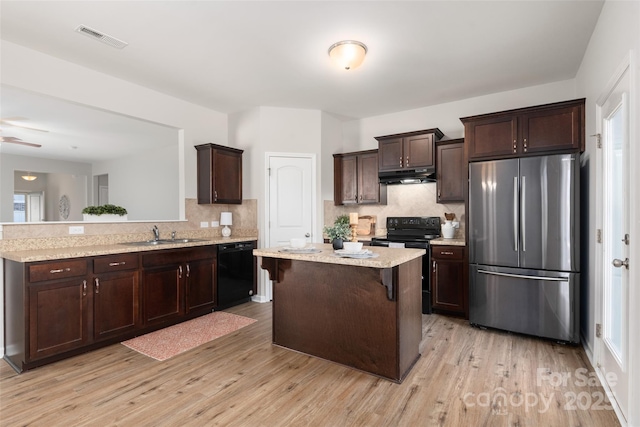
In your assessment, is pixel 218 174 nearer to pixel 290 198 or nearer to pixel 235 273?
pixel 290 198

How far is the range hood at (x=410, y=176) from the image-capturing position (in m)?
4.43

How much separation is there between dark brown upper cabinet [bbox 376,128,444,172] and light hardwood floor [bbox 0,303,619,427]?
2.39m

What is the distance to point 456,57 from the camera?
3.33 m

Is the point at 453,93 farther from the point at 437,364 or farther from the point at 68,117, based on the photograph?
the point at 68,117

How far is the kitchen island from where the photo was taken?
2.46m

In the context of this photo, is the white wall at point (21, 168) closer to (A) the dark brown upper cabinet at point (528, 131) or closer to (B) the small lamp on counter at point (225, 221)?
(B) the small lamp on counter at point (225, 221)

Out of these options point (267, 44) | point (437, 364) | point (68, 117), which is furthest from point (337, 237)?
point (68, 117)

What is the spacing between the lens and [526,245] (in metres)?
3.29

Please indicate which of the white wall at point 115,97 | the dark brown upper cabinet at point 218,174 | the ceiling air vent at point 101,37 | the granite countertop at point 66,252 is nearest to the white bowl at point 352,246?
the granite countertop at point 66,252

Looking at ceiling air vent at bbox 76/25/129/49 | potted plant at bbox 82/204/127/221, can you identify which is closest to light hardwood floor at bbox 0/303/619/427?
potted plant at bbox 82/204/127/221

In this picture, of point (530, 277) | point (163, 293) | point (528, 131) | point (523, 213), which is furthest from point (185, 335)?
point (528, 131)

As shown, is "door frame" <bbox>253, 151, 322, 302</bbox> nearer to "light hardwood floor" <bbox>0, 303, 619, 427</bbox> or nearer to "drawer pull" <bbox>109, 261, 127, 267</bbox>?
"light hardwood floor" <bbox>0, 303, 619, 427</bbox>

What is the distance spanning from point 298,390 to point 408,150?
11.0 ft

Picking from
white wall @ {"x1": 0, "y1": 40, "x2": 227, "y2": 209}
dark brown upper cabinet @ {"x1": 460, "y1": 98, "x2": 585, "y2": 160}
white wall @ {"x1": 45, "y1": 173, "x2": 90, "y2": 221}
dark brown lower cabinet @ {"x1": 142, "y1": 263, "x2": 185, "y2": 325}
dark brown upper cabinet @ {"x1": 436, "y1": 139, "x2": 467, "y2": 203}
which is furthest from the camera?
dark brown upper cabinet @ {"x1": 436, "y1": 139, "x2": 467, "y2": 203}
